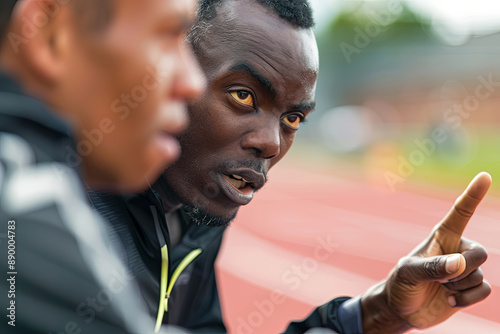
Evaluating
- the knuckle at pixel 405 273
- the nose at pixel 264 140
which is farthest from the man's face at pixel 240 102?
the knuckle at pixel 405 273

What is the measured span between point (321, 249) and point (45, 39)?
7.82 m

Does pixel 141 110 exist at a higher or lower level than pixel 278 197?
higher

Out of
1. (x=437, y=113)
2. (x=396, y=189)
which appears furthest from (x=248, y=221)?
(x=437, y=113)

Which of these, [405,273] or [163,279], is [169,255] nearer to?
[163,279]

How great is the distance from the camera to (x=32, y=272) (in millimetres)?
612

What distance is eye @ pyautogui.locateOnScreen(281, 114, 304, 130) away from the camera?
1476 mm

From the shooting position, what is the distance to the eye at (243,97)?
4.61ft

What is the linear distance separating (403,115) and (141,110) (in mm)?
23044

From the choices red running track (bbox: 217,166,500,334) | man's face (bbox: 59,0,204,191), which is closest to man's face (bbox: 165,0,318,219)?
man's face (bbox: 59,0,204,191)

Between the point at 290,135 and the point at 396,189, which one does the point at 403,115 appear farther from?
the point at 290,135

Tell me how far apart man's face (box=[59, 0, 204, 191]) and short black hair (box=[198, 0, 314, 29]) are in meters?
0.78

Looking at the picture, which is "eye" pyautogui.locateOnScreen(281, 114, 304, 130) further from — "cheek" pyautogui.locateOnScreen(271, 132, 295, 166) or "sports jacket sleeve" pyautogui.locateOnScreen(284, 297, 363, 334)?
"sports jacket sleeve" pyautogui.locateOnScreen(284, 297, 363, 334)

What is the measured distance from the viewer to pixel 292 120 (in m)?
1.50

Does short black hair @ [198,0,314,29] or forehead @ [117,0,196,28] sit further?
short black hair @ [198,0,314,29]
